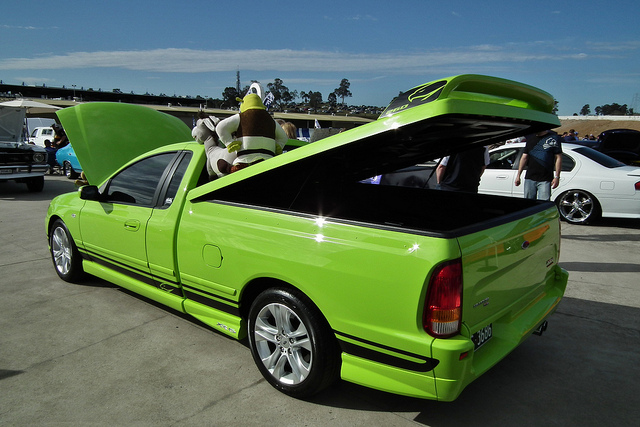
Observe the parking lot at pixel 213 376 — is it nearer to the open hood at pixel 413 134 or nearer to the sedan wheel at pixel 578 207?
the open hood at pixel 413 134

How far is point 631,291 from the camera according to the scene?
15.9ft

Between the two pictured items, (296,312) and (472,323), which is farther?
(296,312)

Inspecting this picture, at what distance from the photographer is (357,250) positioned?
7.79 ft

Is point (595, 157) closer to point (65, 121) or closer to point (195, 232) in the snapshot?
point (195, 232)

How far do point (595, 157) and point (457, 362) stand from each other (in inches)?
315

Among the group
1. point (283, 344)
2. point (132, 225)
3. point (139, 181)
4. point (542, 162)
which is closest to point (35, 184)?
point (139, 181)

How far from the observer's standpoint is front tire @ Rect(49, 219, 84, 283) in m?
4.77

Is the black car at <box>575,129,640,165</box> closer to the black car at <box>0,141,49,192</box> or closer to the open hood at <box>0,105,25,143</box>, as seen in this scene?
the black car at <box>0,141,49,192</box>

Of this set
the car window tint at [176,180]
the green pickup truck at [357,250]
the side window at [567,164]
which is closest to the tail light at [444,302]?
the green pickup truck at [357,250]

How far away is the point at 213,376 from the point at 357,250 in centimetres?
153

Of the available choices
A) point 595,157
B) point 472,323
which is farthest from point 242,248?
point 595,157

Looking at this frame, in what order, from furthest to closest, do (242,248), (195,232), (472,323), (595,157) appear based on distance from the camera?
1. (595,157)
2. (195,232)
3. (242,248)
4. (472,323)

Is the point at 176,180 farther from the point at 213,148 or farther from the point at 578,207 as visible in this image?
the point at 578,207

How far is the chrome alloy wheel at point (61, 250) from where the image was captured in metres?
4.86
